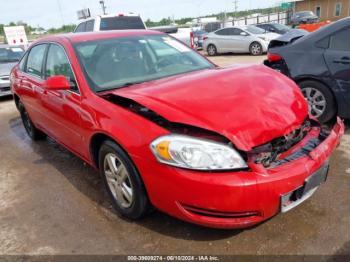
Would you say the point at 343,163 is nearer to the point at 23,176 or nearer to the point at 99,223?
the point at 99,223

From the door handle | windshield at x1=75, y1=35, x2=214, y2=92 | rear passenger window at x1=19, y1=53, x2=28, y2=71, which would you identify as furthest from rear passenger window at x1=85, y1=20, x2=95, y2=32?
the door handle

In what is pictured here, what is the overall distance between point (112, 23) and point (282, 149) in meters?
8.29

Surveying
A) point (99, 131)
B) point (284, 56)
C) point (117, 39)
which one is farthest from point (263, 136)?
point (284, 56)

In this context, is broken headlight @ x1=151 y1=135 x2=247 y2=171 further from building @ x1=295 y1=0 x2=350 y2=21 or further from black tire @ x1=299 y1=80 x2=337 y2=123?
building @ x1=295 y1=0 x2=350 y2=21

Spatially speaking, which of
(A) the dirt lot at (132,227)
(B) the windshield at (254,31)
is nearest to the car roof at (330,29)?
(A) the dirt lot at (132,227)

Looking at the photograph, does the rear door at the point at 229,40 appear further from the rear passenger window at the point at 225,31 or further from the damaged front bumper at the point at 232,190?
the damaged front bumper at the point at 232,190

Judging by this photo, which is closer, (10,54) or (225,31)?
(10,54)

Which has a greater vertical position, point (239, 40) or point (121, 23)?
point (121, 23)

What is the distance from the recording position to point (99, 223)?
116 inches

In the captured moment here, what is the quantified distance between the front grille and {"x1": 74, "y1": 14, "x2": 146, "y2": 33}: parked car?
25.8ft

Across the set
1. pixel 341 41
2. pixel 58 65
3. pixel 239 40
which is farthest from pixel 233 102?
pixel 239 40

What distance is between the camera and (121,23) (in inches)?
387

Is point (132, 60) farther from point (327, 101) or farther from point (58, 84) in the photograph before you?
point (327, 101)

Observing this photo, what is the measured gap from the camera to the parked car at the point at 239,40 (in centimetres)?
1484
